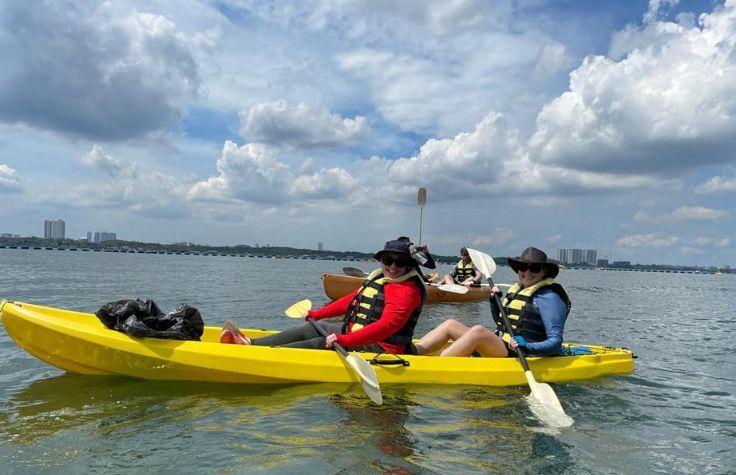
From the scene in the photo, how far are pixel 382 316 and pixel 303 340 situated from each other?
1.16 metres

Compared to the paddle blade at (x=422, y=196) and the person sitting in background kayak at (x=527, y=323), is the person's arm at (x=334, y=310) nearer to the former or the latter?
the person sitting in background kayak at (x=527, y=323)

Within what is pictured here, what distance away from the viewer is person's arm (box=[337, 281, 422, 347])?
19.6 ft

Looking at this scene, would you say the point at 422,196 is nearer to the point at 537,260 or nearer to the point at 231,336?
the point at 537,260

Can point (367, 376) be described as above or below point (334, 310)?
below

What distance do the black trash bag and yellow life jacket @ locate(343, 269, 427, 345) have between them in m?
1.96

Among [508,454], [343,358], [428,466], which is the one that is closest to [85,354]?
[343,358]

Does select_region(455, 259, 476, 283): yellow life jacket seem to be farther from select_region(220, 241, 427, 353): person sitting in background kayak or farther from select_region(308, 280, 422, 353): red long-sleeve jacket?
select_region(308, 280, 422, 353): red long-sleeve jacket

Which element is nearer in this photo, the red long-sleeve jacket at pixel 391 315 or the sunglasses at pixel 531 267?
the red long-sleeve jacket at pixel 391 315

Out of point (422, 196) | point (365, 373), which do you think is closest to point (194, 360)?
point (365, 373)

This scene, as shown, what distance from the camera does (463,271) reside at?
18.8 meters

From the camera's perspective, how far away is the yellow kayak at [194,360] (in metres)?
5.72

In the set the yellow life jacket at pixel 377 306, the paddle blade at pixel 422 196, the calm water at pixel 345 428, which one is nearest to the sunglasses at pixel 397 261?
the yellow life jacket at pixel 377 306

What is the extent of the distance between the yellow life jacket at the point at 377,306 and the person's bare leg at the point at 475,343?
643mm

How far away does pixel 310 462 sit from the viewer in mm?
4125
